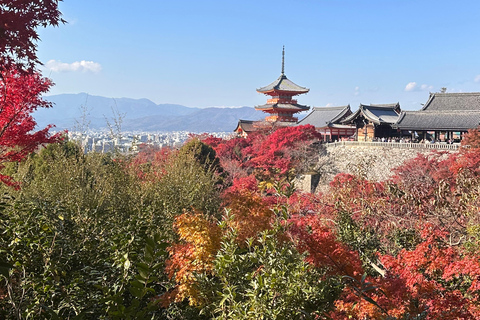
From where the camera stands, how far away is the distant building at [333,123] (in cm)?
2465

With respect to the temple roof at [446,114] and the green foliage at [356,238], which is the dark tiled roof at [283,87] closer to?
the temple roof at [446,114]

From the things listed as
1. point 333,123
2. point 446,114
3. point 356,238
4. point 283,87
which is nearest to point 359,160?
point 446,114

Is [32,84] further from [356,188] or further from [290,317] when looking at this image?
[356,188]

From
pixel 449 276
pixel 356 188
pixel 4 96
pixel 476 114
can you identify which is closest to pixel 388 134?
pixel 476 114

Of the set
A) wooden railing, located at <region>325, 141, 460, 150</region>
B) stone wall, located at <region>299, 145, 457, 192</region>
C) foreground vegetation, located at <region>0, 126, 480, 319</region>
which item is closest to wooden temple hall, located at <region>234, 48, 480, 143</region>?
wooden railing, located at <region>325, 141, 460, 150</region>

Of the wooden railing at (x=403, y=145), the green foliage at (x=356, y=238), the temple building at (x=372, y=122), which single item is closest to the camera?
the green foliage at (x=356, y=238)

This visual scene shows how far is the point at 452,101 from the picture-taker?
20672 millimetres

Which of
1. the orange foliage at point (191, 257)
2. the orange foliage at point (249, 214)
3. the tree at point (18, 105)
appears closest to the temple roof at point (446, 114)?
the orange foliage at point (249, 214)

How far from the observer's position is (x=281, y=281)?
8.48ft

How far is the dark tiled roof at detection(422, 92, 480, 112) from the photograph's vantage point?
20.0 meters

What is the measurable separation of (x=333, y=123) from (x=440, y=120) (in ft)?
23.4

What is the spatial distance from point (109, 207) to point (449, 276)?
4.13 m

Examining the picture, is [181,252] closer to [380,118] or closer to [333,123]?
[380,118]

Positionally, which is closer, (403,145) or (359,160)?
(403,145)
